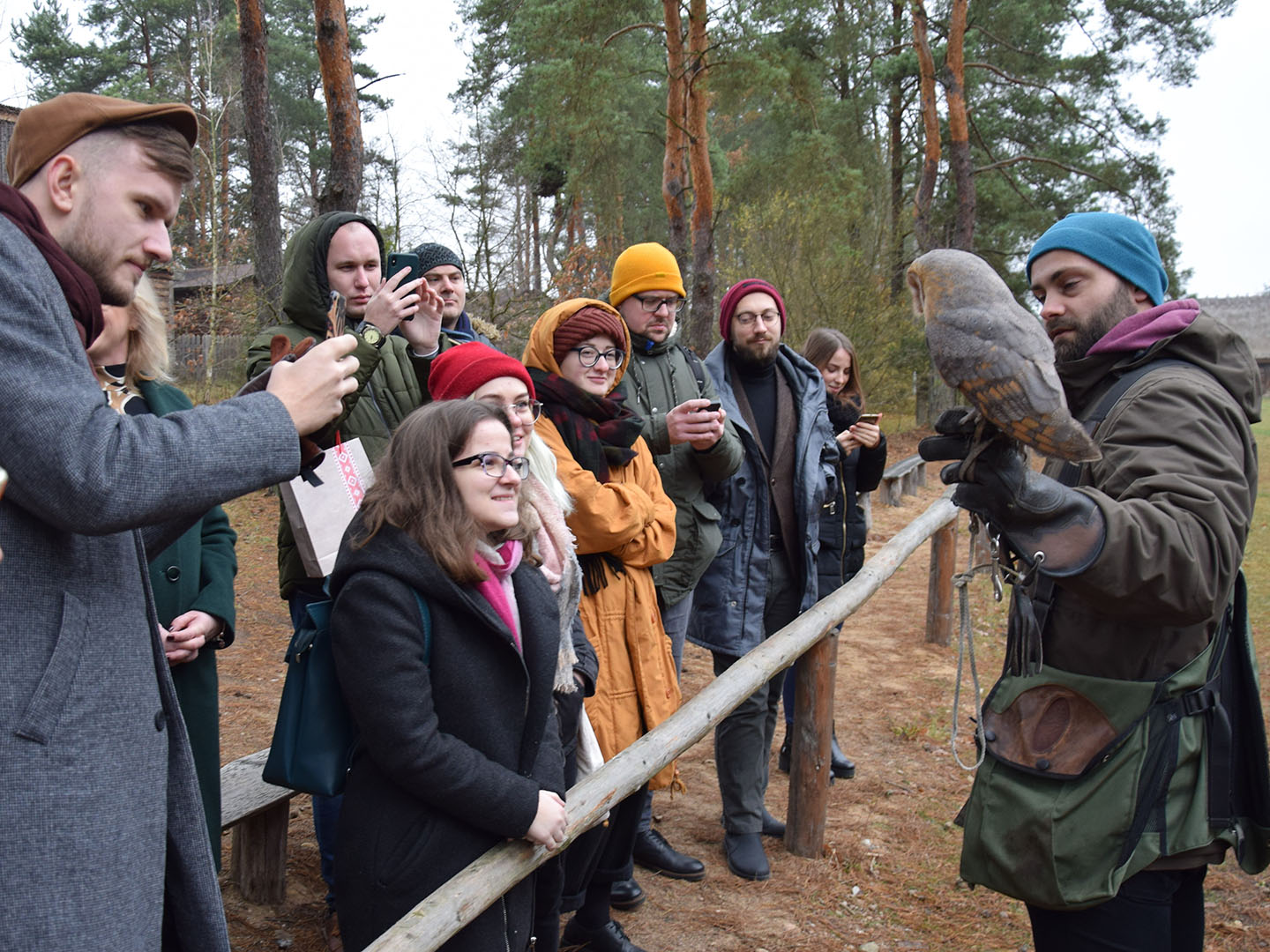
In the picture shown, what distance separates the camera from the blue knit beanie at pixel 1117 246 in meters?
1.92

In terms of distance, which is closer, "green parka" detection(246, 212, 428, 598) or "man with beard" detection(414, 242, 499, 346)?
"green parka" detection(246, 212, 428, 598)

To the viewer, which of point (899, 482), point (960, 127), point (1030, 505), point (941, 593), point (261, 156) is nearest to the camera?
point (1030, 505)

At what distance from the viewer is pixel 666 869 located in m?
3.40

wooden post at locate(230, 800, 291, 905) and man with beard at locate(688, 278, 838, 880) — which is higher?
man with beard at locate(688, 278, 838, 880)

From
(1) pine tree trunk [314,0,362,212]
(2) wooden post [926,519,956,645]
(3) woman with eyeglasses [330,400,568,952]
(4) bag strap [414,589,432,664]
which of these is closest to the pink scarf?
(3) woman with eyeglasses [330,400,568,952]

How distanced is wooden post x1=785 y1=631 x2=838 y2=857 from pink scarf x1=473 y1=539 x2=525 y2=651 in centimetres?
182

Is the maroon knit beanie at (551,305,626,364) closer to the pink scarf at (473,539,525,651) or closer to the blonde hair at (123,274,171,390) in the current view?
the pink scarf at (473,539,525,651)

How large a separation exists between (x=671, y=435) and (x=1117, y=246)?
1.60 meters

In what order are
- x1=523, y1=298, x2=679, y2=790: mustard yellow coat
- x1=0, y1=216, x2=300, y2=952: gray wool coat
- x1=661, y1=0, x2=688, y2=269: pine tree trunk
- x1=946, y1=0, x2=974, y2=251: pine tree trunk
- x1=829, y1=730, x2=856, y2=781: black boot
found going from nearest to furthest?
x1=0, y1=216, x2=300, y2=952: gray wool coat
x1=523, y1=298, x2=679, y2=790: mustard yellow coat
x1=829, y1=730, x2=856, y2=781: black boot
x1=661, y1=0, x2=688, y2=269: pine tree trunk
x1=946, y1=0, x2=974, y2=251: pine tree trunk

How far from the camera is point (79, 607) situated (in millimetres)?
1242

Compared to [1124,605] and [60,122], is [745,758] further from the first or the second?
[60,122]

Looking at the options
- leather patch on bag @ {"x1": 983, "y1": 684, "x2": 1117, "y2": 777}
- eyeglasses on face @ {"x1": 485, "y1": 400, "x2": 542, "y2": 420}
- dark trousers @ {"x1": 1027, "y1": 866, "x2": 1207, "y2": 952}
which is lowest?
dark trousers @ {"x1": 1027, "y1": 866, "x2": 1207, "y2": 952}

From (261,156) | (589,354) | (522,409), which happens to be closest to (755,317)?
(589,354)

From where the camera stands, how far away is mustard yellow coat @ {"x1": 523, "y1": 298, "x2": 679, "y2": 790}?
2.76 metres
